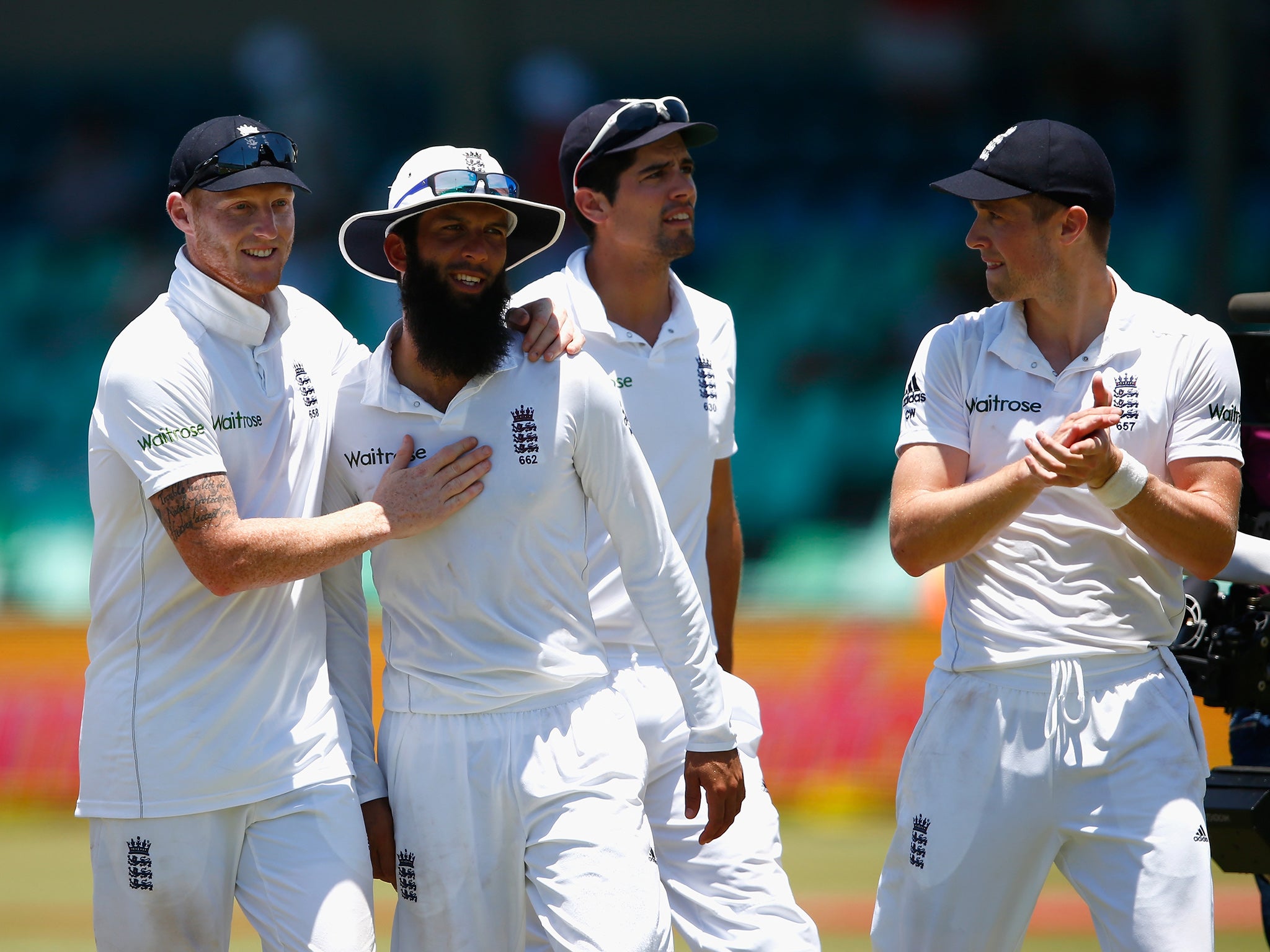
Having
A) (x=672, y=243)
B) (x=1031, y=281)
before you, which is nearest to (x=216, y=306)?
(x=672, y=243)

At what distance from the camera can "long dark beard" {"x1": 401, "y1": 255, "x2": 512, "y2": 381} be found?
3.54 metres

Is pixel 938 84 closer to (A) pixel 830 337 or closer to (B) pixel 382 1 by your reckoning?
(A) pixel 830 337

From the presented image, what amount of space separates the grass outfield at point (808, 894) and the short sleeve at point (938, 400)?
3.10 meters

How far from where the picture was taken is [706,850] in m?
4.09

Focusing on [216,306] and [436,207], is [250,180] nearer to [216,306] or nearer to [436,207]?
[216,306]

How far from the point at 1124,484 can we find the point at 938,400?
59cm

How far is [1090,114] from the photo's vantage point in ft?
43.1

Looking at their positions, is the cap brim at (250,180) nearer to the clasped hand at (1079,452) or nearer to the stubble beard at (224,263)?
the stubble beard at (224,263)

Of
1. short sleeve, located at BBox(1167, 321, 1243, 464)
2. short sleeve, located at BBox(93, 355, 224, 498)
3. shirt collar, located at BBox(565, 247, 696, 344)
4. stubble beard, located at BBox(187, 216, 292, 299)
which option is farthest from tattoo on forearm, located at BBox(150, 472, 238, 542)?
short sleeve, located at BBox(1167, 321, 1243, 464)

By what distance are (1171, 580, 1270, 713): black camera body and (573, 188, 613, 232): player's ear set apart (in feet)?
6.36

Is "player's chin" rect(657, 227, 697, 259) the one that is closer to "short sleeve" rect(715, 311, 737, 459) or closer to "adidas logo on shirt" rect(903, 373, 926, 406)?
"short sleeve" rect(715, 311, 737, 459)

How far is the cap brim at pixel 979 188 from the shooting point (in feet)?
11.9

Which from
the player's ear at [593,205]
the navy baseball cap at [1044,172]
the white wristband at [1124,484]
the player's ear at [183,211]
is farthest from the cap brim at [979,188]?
the player's ear at [183,211]

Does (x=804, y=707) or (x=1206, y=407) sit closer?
(x=1206, y=407)
